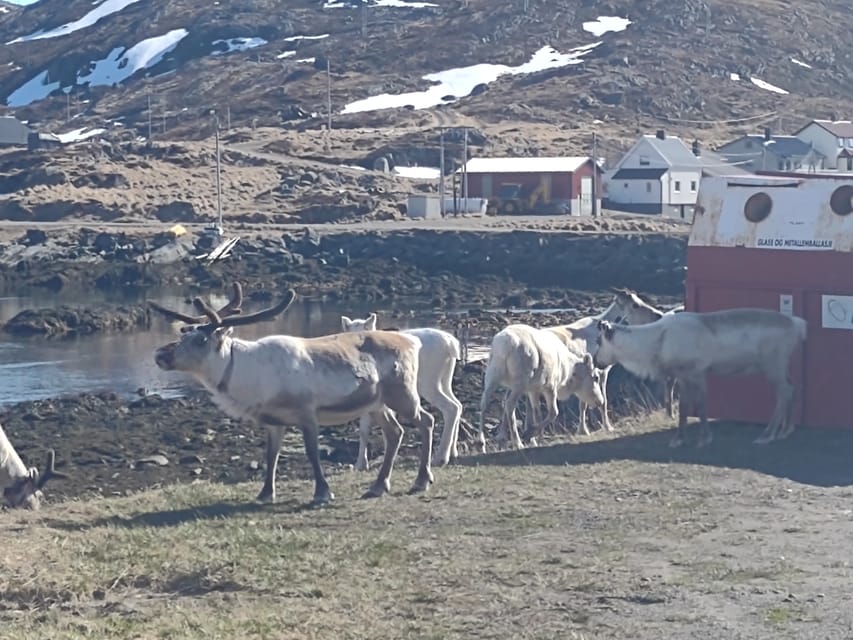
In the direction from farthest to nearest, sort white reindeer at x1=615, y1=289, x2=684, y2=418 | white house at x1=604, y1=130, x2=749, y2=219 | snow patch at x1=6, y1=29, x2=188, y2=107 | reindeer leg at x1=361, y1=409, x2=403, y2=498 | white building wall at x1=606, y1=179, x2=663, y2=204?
snow patch at x1=6, y1=29, x2=188, y2=107
white building wall at x1=606, y1=179, x2=663, y2=204
white house at x1=604, y1=130, x2=749, y2=219
white reindeer at x1=615, y1=289, x2=684, y2=418
reindeer leg at x1=361, y1=409, x2=403, y2=498

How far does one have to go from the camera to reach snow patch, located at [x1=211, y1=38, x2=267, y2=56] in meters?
154

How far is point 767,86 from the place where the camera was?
4936 inches

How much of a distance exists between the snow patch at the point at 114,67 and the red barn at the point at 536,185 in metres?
79.2

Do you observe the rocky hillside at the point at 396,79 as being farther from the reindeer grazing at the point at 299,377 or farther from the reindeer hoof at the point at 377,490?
the reindeer hoof at the point at 377,490

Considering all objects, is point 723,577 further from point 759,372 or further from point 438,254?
point 438,254

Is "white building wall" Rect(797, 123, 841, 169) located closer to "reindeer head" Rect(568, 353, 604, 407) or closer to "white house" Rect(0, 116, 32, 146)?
"white house" Rect(0, 116, 32, 146)

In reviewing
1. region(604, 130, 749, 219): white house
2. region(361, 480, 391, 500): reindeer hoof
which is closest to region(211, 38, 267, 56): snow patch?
region(604, 130, 749, 219): white house

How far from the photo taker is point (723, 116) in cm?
11362

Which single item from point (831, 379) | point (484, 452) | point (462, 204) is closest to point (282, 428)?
point (484, 452)

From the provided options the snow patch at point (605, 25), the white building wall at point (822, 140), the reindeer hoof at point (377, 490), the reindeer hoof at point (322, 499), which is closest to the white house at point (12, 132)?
the white building wall at point (822, 140)

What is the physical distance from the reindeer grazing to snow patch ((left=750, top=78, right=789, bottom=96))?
112 m

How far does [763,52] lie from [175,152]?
65500mm

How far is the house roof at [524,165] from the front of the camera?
80.7m

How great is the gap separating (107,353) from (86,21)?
151504mm
